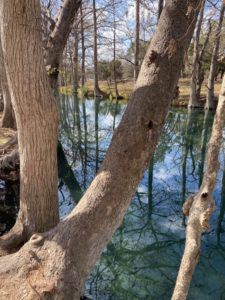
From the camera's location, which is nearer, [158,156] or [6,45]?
[6,45]

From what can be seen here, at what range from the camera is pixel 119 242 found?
4441mm

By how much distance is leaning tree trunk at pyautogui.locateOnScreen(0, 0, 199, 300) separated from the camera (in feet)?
8.52

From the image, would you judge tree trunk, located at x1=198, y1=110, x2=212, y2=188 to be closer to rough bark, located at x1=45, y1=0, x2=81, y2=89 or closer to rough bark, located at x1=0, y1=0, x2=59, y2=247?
rough bark, located at x1=45, y1=0, x2=81, y2=89

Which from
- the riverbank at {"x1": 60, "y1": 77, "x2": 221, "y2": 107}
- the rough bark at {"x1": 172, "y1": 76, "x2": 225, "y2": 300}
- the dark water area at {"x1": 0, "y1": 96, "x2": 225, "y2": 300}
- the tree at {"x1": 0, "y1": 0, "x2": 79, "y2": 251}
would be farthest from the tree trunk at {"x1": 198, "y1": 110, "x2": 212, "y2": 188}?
the rough bark at {"x1": 172, "y1": 76, "x2": 225, "y2": 300}

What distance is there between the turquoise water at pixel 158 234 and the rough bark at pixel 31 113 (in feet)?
3.52

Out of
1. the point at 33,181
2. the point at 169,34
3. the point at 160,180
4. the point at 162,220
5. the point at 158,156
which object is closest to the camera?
the point at 169,34

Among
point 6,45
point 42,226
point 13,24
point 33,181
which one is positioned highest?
point 13,24

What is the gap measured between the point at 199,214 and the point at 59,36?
3.56 meters

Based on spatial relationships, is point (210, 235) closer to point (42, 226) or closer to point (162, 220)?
point (162, 220)

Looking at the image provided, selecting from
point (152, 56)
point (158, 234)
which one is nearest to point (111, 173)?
point (152, 56)

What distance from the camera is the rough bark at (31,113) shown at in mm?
2660

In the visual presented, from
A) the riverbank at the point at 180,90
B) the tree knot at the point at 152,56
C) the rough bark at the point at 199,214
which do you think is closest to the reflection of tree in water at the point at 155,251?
the rough bark at the point at 199,214

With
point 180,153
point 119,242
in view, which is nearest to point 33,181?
point 119,242

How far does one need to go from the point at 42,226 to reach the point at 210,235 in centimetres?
270
